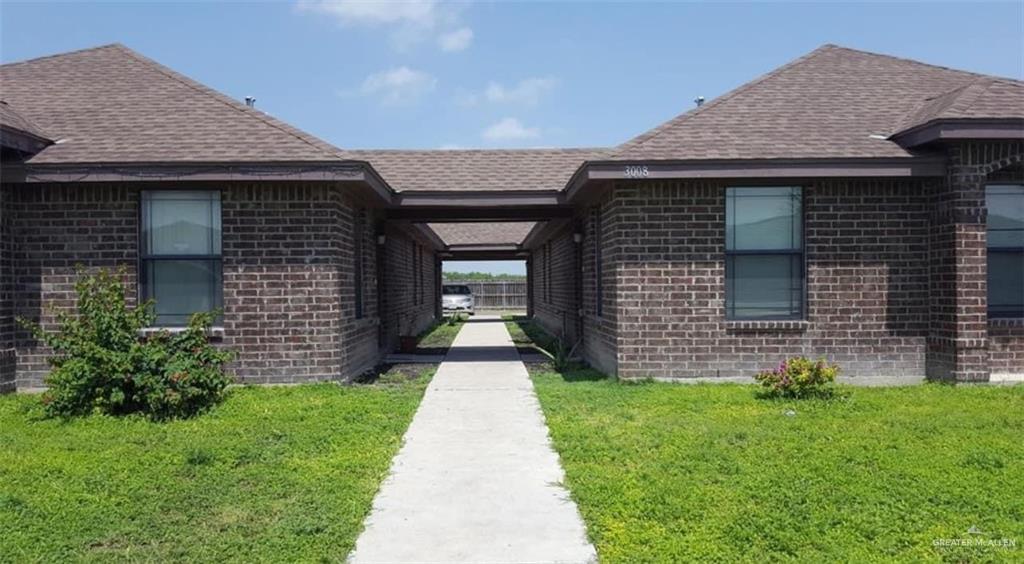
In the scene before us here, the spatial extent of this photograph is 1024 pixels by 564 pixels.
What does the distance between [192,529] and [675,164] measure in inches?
300

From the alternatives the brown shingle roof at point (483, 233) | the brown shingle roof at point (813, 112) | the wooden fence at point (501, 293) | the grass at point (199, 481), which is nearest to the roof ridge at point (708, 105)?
the brown shingle roof at point (813, 112)

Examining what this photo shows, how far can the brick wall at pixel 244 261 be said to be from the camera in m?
10.8

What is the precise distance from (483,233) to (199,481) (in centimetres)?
2426

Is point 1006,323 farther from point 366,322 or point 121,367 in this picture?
point 121,367

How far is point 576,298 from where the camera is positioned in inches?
636

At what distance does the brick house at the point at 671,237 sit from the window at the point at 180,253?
20mm

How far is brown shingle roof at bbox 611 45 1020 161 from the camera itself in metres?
10.7

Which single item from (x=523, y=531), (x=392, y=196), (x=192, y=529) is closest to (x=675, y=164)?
(x=392, y=196)

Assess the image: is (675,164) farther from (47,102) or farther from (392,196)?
(47,102)

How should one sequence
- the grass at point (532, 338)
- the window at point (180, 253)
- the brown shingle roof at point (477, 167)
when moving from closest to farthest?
the window at point (180, 253) < the brown shingle roof at point (477, 167) < the grass at point (532, 338)

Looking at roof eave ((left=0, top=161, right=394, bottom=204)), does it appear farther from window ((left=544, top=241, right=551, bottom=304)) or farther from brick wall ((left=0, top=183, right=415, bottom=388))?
window ((left=544, top=241, right=551, bottom=304))

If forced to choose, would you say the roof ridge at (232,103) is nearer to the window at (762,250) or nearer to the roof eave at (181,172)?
the roof eave at (181,172)

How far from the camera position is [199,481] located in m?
6.14

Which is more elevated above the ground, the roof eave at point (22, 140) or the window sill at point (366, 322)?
the roof eave at point (22, 140)
